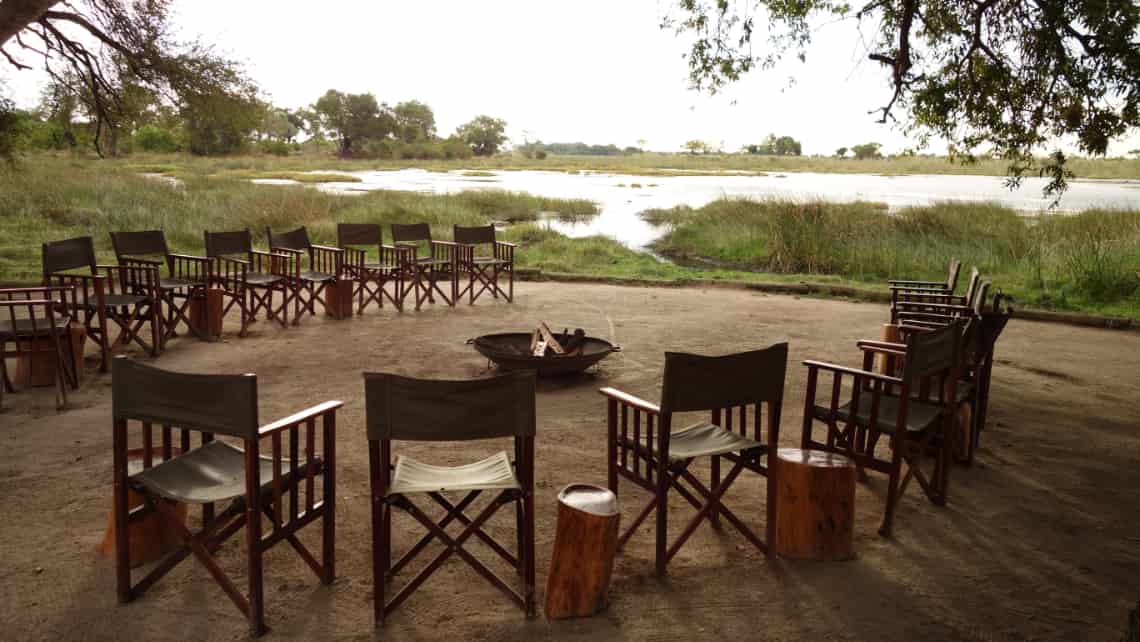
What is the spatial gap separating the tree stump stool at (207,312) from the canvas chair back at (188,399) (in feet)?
14.7

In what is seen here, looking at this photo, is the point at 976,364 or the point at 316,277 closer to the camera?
the point at 976,364

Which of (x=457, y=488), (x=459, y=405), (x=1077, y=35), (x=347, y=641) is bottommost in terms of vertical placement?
(x=347, y=641)

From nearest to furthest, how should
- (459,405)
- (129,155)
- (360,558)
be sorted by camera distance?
(459,405), (360,558), (129,155)

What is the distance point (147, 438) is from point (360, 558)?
2.82 ft

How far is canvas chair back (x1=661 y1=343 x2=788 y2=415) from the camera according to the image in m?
2.81

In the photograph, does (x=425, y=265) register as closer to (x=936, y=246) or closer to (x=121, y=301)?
(x=121, y=301)

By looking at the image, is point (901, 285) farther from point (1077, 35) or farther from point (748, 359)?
point (748, 359)

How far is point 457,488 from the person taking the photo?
260cm

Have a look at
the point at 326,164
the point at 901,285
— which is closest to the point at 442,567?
the point at 901,285

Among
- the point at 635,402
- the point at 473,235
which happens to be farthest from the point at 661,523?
the point at 473,235

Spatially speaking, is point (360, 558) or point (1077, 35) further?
point (1077, 35)

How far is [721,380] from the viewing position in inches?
113

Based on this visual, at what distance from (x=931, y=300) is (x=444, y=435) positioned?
481 cm

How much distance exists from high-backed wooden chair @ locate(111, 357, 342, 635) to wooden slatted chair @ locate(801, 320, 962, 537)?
2.08 metres
